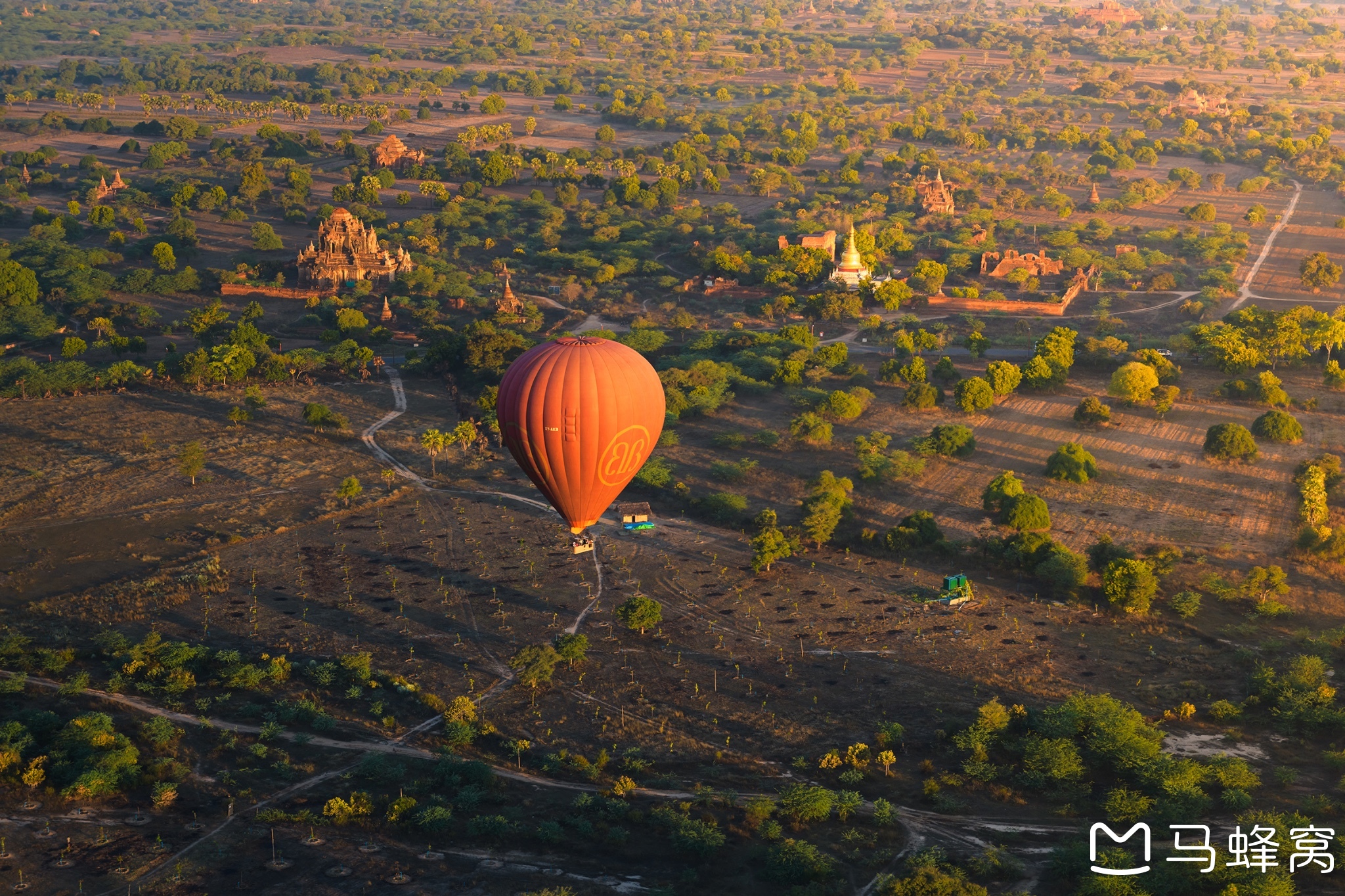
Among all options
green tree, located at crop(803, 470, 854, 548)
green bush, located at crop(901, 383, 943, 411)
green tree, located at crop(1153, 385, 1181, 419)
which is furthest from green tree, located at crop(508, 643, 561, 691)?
green tree, located at crop(1153, 385, 1181, 419)

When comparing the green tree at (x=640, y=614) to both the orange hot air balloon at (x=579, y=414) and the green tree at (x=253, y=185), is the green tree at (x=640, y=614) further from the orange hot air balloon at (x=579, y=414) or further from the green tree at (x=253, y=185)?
the green tree at (x=253, y=185)

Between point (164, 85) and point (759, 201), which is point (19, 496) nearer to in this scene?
point (759, 201)

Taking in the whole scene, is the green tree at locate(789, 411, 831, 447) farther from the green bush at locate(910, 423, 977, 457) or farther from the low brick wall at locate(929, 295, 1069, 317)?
the low brick wall at locate(929, 295, 1069, 317)

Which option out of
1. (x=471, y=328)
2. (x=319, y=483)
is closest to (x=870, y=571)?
(x=319, y=483)

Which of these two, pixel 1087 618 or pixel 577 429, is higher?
pixel 577 429

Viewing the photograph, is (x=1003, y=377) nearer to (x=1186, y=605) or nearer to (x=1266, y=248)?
(x=1186, y=605)

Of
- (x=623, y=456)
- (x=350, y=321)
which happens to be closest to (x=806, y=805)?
(x=623, y=456)
